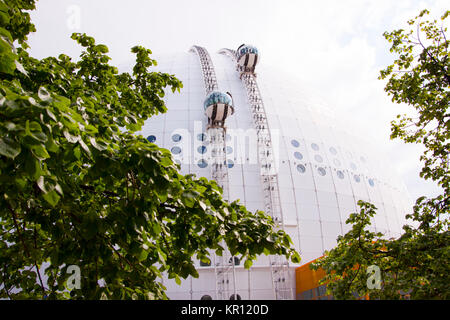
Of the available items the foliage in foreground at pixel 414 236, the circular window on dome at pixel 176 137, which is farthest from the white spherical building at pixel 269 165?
the foliage in foreground at pixel 414 236

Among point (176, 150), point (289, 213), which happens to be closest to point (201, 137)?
point (176, 150)

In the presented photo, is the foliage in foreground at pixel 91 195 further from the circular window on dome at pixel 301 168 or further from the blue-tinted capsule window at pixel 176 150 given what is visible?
the circular window on dome at pixel 301 168

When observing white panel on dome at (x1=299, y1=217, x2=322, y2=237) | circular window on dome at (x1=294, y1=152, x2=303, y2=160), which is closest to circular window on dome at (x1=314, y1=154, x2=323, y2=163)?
circular window on dome at (x1=294, y1=152, x2=303, y2=160)

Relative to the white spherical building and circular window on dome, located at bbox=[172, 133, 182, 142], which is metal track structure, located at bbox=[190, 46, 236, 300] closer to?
the white spherical building

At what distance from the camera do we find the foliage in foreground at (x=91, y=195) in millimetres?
2814

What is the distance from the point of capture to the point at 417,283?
712cm

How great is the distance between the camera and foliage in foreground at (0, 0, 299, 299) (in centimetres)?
281

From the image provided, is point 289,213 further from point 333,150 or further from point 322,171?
point 333,150

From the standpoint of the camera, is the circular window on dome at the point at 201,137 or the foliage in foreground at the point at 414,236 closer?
the foliage in foreground at the point at 414,236

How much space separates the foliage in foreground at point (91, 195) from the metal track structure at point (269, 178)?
13.7 meters

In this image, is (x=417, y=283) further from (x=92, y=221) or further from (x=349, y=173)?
(x=349, y=173)

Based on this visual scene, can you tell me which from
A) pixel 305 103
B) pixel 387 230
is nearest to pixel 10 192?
pixel 387 230

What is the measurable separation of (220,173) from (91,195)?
13940mm

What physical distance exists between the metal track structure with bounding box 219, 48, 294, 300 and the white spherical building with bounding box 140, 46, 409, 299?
56 mm
